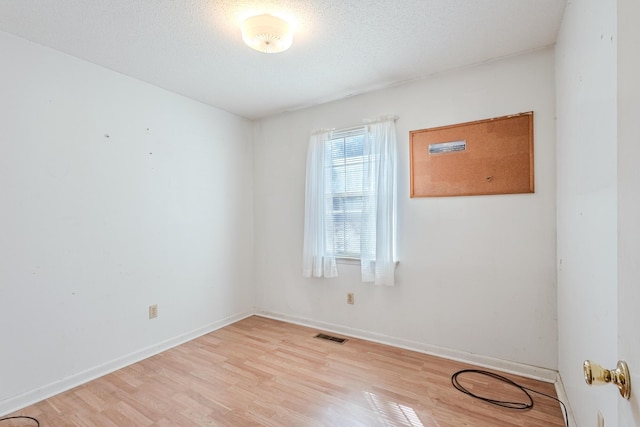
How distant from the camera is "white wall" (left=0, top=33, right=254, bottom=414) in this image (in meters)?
1.99

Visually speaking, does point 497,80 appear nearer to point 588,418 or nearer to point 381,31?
point 381,31

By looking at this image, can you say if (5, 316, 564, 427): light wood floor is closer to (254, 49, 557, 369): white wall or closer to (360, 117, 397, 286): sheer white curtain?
(254, 49, 557, 369): white wall

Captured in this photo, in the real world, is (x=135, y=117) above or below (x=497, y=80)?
below

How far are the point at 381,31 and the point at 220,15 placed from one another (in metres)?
1.00

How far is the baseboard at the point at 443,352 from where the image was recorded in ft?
7.32

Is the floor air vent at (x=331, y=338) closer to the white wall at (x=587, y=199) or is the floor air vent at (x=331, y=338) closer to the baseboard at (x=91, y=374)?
the baseboard at (x=91, y=374)

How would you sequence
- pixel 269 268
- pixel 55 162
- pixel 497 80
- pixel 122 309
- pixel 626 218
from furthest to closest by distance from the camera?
pixel 269 268, pixel 122 309, pixel 497 80, pixel 55 162, pixel 626 218

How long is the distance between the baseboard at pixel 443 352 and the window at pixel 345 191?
760mm

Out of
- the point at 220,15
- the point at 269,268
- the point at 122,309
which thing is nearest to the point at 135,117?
the point at 220,15

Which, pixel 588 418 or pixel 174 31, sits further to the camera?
pixel 174 31

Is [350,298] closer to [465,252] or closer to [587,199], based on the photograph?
[465,252]

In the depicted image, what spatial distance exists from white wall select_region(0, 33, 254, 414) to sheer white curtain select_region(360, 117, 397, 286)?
161 centimetres

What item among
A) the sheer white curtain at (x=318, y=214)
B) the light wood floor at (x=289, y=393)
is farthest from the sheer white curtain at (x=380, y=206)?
the light wood floor at (x=289, y=393)

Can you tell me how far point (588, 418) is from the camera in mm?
1382
